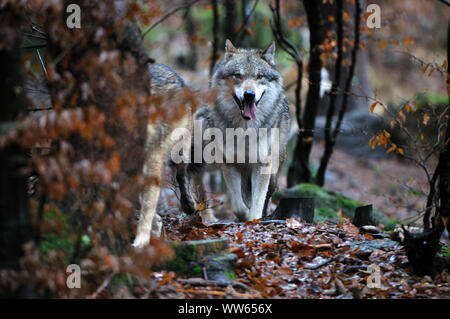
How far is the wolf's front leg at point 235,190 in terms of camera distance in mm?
6848

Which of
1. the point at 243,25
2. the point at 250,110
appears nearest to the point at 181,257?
the point at 250,110

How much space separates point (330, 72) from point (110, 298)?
469 inches

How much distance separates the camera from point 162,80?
4.81 m

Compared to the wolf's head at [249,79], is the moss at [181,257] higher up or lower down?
lower down

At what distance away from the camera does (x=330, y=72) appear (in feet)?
46.4

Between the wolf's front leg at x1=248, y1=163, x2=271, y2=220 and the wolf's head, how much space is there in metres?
0.89

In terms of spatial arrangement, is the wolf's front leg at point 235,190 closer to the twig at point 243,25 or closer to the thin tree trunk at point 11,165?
the thin tree trunk at point 11,165

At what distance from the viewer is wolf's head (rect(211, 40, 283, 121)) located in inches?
245

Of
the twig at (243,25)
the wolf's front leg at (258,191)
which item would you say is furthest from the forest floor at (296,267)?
the twig at (243,25)

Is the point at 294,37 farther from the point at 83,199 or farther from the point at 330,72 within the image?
the point at 83,199

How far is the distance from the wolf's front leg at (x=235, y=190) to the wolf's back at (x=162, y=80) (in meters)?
2.15

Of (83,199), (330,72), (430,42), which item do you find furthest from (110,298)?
(430,42)

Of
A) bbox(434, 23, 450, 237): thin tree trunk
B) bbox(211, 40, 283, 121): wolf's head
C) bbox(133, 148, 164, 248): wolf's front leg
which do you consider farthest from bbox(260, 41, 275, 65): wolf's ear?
bbox(133, 148, 164, 248): wolf's front leg
